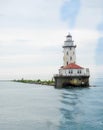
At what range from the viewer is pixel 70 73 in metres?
93.0

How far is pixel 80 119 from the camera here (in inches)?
1511

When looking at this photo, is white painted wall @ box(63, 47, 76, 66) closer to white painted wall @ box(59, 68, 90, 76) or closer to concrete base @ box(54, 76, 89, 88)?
white painted wall @ box(59, 68, 90, 76)

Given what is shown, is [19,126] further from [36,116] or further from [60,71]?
[60,71]

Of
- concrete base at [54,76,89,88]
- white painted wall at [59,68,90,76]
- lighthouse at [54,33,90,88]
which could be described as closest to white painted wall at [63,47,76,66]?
lighthouse at [54,33,90,88]

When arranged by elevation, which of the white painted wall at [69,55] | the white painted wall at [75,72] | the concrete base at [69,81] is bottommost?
the concrete base at [69,81]

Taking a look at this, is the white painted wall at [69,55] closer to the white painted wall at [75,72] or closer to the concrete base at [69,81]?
the white painted wall at [75,72]

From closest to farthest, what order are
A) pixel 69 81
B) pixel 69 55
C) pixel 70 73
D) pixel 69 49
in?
pixel 69 81 → pixel 70 73 → pixel 69 49 → pixel 69 55

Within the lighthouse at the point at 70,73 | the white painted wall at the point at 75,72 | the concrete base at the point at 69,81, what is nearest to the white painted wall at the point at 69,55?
the lighthouse at the point at 70,73

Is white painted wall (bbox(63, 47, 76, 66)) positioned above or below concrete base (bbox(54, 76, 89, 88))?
above

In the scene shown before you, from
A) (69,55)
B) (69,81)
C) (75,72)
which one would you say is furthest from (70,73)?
(69,55)

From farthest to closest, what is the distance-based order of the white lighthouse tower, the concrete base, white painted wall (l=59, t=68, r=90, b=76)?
1. the white lighthouse tower
2. white painted wall (l=59, t=68, r=90, b=76)
3. the concrete base

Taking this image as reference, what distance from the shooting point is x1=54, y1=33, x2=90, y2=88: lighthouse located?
294 ft

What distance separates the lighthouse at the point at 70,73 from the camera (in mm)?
89500

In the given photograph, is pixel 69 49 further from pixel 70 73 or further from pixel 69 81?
pixel 69 81
